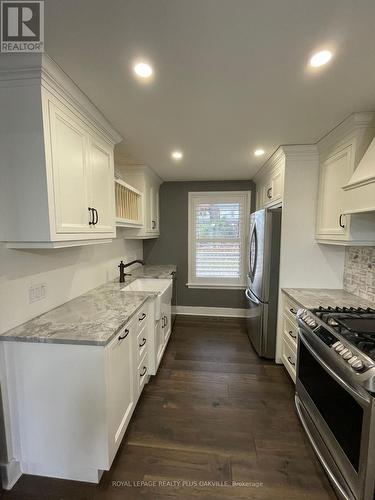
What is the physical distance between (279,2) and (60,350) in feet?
6.31

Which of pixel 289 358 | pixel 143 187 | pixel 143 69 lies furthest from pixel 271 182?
pixel 143 69

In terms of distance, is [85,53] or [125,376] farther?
[125,376]

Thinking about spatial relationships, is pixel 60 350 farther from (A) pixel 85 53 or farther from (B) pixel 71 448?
(A) pixel 85 53

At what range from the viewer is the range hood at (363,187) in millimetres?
1587

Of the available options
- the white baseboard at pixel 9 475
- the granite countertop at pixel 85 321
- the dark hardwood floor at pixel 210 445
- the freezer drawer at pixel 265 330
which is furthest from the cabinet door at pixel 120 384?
the freezer drawer at pixel 265 330

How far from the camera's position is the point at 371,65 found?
4.09 ft

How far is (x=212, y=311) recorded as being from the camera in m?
4.25

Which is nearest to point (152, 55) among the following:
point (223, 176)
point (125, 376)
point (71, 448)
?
point (125, 376)

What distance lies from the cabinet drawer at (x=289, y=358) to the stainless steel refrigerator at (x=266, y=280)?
0.20 m

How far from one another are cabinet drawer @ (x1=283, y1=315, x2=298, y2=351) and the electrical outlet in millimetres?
2159

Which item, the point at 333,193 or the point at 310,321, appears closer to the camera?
the point at 310,321

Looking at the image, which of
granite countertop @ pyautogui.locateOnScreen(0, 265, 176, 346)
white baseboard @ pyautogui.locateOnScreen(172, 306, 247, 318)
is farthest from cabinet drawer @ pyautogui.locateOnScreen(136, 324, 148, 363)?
white baseboard @ pyautogui.locateOnScreen(172, 306, 247, 318)

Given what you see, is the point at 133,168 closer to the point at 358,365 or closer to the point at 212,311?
the point at 212,311

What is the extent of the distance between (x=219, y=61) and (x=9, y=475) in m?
2.63
